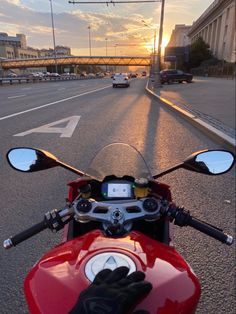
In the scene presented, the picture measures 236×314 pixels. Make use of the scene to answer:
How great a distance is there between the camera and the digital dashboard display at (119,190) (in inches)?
58.1

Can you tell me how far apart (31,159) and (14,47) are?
15066 cm

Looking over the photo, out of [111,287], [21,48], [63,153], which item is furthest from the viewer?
[21,48]

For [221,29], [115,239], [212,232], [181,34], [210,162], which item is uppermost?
[181,34]

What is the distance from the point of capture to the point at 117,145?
202cm

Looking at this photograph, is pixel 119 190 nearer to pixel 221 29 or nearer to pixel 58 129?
pixel 58 129

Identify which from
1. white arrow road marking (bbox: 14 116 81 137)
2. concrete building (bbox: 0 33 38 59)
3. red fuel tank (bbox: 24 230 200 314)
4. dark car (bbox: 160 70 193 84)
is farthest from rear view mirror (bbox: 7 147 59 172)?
concrete building (bbox: 0 33 38 59)

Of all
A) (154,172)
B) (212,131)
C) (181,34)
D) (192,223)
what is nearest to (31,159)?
(192,223)

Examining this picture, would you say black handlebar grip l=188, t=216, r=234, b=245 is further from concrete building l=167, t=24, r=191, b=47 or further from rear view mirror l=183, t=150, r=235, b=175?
concrete building l=167, t=24, r=191, b=47

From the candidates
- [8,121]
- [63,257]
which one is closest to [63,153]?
[8,121]

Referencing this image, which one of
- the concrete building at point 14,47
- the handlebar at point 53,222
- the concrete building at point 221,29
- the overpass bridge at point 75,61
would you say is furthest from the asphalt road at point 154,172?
the concrete building at point 14,47

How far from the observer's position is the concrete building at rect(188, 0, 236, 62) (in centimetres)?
5912

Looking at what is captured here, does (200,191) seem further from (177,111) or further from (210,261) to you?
(177,111)

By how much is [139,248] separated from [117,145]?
38.2 inches

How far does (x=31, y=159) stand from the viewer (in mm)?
1765
